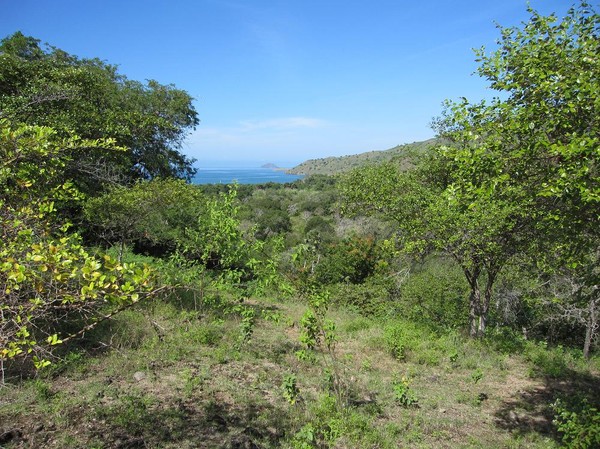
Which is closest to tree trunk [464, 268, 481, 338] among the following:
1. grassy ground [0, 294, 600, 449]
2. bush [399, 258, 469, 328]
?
grassy ground [0, 294, 600, 449]

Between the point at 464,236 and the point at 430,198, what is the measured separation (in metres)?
1.47

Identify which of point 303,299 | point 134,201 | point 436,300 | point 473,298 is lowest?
point 436,300

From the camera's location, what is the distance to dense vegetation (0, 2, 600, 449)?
153 inches

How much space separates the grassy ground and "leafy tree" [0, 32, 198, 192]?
3.65 metres

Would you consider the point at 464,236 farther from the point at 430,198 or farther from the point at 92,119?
the point at 92,119

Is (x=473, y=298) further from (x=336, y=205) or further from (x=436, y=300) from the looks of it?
(x=336, y=205)

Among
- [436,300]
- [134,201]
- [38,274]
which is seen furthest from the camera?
[436,300]

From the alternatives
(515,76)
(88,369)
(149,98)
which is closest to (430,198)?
(515,76)

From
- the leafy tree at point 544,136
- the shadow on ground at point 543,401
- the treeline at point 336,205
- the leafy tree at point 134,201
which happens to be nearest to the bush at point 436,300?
the treeline at point 336,205

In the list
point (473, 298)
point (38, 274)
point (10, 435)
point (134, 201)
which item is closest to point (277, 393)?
point (10, 435)

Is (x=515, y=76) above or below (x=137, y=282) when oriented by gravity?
above

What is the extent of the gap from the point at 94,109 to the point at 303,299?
348 inches

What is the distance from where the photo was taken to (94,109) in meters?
11.8

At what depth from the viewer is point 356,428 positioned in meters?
5.75
